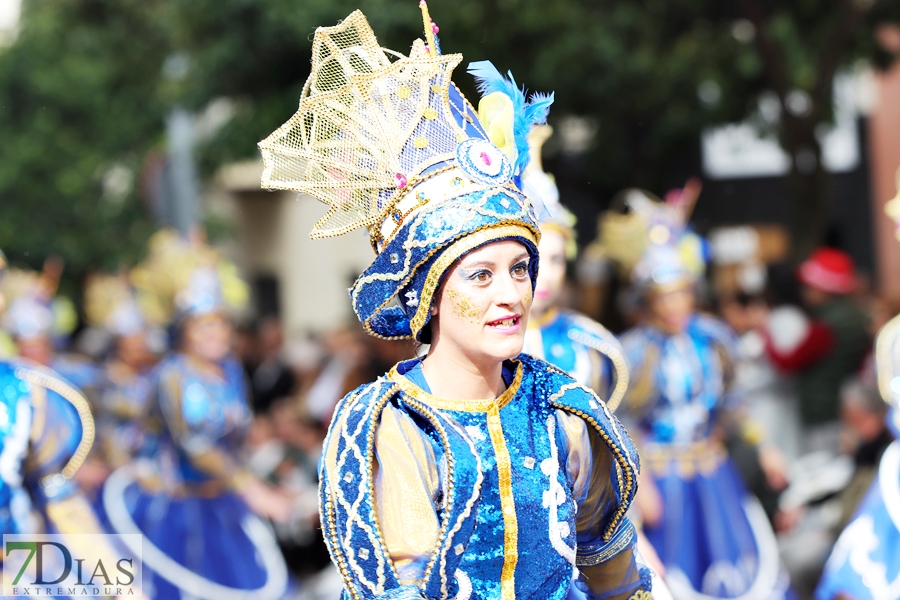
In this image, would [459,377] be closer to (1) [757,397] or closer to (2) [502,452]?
(2) [502,452]

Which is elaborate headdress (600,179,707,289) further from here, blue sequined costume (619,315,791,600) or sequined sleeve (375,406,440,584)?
sequined sleeve (375,406,440,584)

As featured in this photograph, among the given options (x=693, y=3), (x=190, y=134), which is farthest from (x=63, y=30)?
(x=693, y=3)

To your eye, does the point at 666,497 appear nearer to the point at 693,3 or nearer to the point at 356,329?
the point at 693,3

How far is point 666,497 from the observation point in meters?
7.00

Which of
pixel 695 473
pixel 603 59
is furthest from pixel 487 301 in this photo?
pixel 603 59

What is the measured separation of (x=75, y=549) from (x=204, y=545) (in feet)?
10.2

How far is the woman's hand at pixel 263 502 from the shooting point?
7551 millimetres

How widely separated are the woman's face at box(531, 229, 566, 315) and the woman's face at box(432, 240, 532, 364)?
6.09 feet

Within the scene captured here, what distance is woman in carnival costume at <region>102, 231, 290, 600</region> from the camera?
770 centimetres

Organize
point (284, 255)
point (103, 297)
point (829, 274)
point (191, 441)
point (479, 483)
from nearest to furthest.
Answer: point (479, 483) < point (191, 441) < point (829, 274) < point (103, 297) < point (284, 255)

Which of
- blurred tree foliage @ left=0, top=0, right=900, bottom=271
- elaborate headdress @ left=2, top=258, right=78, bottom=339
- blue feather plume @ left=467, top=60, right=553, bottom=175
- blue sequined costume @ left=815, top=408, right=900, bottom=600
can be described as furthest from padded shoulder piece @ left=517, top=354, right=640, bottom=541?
elaborate headdress @ left=2, top=258, right=78, bottom=339

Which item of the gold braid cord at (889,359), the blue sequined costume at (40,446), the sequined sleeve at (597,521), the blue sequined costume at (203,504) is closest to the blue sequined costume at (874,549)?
the gold braid cord at (889,359)

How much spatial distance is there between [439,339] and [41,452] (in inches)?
98.0

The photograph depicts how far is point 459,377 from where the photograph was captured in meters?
2.81
